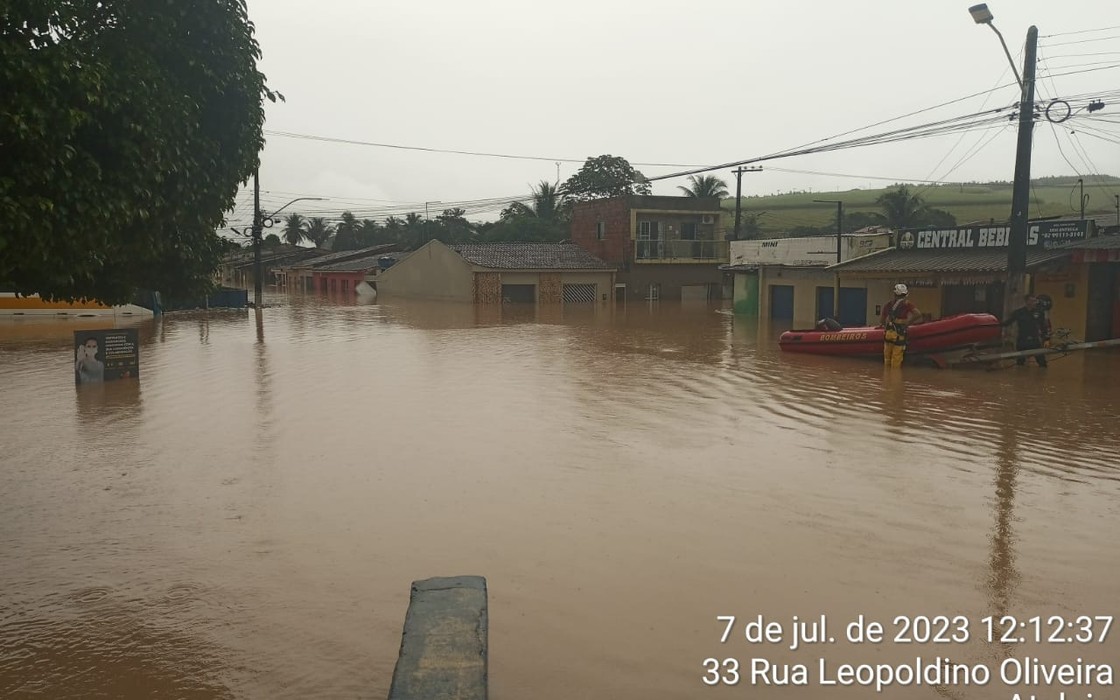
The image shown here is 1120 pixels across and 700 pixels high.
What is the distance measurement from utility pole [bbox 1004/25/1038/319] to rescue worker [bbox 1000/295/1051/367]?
0.30 metres

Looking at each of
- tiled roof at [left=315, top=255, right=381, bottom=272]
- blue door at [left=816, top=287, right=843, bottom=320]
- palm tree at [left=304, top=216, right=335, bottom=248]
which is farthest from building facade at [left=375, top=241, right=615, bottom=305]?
palm tree at [left=304, top=216, right=335, bottom=248]

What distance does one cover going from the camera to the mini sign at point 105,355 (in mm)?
16156

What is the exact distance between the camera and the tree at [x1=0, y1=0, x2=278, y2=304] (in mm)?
5523

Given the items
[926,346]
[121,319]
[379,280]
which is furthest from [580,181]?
[926,346]

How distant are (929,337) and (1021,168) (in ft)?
13.2

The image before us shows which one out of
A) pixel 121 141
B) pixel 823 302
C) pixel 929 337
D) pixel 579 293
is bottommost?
pixel 929 337

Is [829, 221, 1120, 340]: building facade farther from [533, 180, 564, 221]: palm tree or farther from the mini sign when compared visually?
[533, 180, 564, 221]: palm tree

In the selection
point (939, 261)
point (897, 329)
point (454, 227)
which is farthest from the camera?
point (454, 227)

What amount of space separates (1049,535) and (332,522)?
6.70 meters

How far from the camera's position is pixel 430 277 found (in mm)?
54938

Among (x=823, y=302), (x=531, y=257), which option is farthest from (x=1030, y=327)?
(x=531, y=257)

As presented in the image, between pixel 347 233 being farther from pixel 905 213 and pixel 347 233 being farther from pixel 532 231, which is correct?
pixel 905 213

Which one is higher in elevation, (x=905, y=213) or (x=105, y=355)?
(x=905, y=213)

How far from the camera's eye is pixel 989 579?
662 cm
